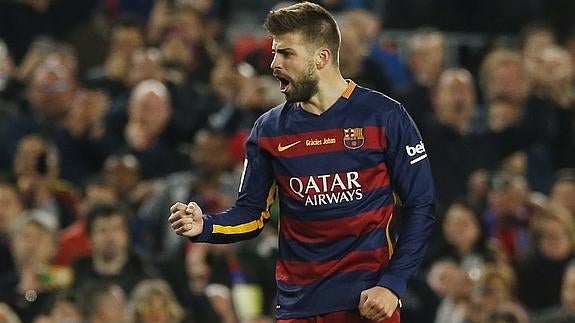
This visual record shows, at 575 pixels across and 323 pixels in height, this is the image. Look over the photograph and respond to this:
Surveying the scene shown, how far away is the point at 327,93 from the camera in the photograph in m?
5.59

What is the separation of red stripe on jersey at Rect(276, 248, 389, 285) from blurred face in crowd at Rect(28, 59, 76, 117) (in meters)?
6.03

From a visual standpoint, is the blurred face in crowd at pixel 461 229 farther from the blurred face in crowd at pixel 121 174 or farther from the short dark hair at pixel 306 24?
the short dark hair at pixel 306 24

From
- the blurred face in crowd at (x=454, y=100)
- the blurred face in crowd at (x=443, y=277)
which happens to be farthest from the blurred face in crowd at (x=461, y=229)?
the blurred face in crowd at (x=454, y=100)

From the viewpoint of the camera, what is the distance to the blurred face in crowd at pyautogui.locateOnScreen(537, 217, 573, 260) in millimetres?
10898

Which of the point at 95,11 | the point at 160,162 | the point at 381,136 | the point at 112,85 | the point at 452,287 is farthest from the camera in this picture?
the point at 95,11

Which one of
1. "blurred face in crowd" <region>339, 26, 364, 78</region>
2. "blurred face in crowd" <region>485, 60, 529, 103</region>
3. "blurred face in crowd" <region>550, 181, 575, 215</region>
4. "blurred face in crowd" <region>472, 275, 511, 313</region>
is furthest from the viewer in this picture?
"blurred face in crowd" <region>485, 60, 529, 103</region>

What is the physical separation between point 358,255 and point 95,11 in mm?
8416

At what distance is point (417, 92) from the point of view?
1202 cm

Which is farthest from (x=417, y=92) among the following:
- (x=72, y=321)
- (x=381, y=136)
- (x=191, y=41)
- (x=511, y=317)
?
(x=381, y=136)

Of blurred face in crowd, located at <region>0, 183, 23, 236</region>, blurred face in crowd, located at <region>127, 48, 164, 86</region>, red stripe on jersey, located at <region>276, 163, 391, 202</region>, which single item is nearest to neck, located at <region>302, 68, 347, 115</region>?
red stripe on jersey, located at <region>276, 163, 391, 202</region>

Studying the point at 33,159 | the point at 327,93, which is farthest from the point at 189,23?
the point at 327,93

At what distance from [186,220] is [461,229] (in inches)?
209

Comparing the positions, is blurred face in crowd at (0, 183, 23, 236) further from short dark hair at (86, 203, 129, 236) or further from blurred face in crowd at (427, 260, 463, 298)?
blurred face in crowd at (427, 260, 463, 298)

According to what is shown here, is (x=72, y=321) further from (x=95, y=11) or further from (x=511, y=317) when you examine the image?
(x=95, y=11)
